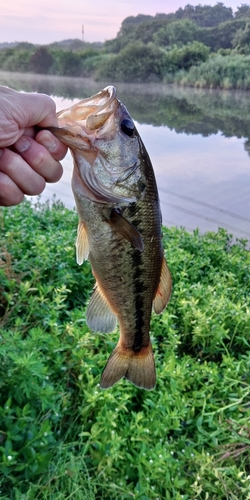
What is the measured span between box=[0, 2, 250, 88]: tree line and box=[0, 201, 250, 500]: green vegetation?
2663 centimetres

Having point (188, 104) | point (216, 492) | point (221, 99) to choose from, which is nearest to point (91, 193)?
point (216, 492)

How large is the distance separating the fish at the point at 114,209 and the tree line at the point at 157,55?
28257 millimetres

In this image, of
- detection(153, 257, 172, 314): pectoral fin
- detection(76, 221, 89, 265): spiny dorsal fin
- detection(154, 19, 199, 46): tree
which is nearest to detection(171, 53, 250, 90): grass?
detection(154, 19, 199, 46): tree

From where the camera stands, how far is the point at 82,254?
1.62m

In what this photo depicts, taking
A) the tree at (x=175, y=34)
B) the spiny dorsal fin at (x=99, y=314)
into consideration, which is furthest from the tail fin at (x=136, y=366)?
the tree at (x=175, y=34)

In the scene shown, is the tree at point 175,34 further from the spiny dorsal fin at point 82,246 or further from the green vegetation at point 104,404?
the spiny dorsal fin at point 82,246

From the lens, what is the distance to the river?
9148mm

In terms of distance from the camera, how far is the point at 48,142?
1566mm

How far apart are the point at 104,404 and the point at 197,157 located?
1174cm

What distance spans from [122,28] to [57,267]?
38.5 metres

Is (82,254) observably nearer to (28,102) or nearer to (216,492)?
(28,102)

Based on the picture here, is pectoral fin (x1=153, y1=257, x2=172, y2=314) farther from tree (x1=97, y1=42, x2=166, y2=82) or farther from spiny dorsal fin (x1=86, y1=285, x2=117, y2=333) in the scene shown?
tree (x1=97, y1=42, x2=166, y2=82)

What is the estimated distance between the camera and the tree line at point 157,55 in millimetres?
28188

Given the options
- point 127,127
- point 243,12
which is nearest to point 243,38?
point 243,12
